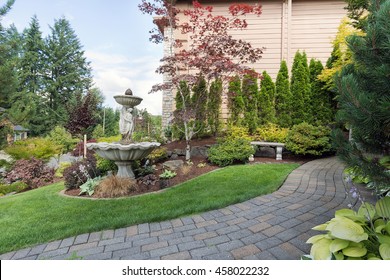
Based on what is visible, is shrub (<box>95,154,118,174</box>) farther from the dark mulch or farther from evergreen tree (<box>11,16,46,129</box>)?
evergreen tree (<box>11,16,46,129</box>)

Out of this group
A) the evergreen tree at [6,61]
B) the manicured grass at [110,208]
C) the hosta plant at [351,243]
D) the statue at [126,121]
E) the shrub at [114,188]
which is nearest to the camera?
the hosta plant at [351,243]

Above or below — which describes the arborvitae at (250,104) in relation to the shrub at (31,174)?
above

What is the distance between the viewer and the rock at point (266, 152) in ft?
18.2

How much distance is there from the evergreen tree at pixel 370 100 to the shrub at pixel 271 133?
14.3 ft

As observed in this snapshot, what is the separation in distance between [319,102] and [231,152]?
3671mm

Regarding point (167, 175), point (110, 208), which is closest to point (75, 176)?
point (110, 208)

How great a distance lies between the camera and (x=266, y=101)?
6.34 metres

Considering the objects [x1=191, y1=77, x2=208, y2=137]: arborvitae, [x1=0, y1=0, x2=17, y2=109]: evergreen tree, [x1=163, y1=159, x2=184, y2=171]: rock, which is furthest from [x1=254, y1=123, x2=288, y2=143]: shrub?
[x1=0, y1=0, x2=17, y2=109]: evergreen tree

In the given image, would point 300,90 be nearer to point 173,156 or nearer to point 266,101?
point 266,101

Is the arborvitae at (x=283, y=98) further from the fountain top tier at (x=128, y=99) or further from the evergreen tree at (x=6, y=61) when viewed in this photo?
the evergreen tree at (x=6, y=61)

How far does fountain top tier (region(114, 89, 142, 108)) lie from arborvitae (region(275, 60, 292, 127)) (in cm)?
459

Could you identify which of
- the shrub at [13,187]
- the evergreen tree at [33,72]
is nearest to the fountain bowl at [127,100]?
the shrub at [13,187]

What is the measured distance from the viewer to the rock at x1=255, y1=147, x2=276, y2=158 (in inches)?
218
